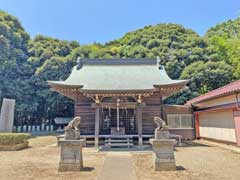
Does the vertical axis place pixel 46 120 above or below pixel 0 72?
below

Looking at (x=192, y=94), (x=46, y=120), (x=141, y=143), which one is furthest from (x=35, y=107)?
(x=192, y=94)

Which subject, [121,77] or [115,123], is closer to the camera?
[115,123]

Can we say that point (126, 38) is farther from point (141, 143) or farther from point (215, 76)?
point (141, 143)

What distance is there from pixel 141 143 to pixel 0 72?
55.3ft

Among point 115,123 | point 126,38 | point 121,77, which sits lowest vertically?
point 115,123

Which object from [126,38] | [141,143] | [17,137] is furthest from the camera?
[126,38]

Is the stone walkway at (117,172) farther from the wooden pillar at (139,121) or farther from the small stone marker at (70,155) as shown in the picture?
the wooden pillar at (139,121)

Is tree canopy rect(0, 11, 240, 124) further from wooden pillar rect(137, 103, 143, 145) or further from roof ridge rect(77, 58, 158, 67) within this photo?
wooden pillar rect(137, 103, 143, 145)

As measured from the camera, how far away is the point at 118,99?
1150cm

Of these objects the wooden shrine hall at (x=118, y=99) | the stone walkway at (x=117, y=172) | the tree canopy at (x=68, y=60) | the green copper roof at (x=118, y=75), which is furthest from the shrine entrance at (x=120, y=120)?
the tree canopy at (x=68, y=60)

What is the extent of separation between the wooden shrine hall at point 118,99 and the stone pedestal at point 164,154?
5.07 meters

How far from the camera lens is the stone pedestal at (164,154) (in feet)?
18.0

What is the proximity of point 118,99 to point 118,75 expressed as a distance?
2.76 meters

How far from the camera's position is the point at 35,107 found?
70.9 ft
